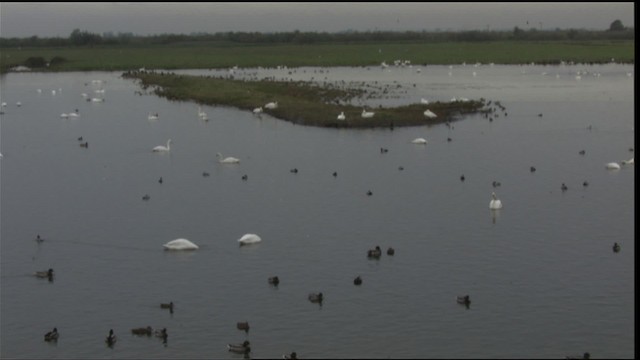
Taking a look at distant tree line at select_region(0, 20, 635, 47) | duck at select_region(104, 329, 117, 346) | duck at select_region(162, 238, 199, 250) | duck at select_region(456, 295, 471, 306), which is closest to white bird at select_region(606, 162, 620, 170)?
duck at select_region(162, 238, 199, 250)

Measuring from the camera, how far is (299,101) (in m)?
49.7

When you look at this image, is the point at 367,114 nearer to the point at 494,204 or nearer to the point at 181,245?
the point at 494,204

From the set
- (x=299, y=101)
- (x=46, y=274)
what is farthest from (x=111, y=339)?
(x=299, y=101)

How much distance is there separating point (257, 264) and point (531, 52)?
291 ft

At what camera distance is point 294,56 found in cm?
A: 10312

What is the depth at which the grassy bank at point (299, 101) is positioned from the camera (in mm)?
41688

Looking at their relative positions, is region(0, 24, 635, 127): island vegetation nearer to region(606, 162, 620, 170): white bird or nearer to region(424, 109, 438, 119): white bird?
region(424, 109, 438, 119): white bird

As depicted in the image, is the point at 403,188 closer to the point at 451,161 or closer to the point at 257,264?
the point at 451,161

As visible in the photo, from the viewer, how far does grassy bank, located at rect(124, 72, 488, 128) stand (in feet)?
137

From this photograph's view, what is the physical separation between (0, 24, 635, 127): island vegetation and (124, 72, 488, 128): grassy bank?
0.12ft

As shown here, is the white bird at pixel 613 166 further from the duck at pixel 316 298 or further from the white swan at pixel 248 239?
the duck at pixel 316 298

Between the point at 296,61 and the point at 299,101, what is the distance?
1775 inches

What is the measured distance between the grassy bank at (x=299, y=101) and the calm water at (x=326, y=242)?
5.06 ft

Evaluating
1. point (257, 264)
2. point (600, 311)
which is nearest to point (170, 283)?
point (257, 264)
